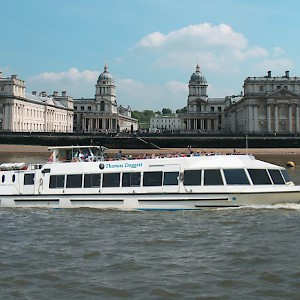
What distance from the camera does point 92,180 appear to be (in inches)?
919

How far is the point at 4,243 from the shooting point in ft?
54.8

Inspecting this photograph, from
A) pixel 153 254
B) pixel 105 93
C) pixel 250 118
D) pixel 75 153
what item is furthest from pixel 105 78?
pixel 153 254

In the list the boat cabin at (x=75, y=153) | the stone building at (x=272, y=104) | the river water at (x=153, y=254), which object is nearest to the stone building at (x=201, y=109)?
the stone building at (x=272, y=104)

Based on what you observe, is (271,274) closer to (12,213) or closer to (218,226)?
(218,226)

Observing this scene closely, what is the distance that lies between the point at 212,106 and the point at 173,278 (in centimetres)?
16216

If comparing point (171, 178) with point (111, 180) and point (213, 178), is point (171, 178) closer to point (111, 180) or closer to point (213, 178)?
point (213, 178)

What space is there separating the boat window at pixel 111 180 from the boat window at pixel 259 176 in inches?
241

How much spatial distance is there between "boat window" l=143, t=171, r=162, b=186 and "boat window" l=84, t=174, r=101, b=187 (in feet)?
7.42

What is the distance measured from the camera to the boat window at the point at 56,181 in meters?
23.8

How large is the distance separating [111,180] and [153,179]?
2030mm

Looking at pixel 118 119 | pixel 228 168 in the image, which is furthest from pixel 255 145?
pixel 118 119

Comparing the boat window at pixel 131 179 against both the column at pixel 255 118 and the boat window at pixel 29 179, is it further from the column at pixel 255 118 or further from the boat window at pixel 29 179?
the column at pixel 255 118

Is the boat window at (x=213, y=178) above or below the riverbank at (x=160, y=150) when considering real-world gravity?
below

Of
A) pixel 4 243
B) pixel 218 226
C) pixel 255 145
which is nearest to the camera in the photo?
pixel 4 243
